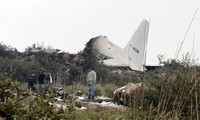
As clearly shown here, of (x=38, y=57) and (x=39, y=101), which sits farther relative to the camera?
(x=38, y=57)

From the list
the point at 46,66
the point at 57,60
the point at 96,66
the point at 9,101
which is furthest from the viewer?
the point at 57,60

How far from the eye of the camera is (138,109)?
549cm

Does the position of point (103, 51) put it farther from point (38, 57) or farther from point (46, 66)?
point (46, 66)

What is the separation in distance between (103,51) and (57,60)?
30.6ft

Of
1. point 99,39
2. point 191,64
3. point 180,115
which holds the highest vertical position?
point 99,39

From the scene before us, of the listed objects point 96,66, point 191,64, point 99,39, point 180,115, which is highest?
point 99,39

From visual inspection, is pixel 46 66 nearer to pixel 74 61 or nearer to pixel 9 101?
pixel 74 61

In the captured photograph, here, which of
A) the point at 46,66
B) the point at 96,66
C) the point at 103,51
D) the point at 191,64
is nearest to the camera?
the point at 191,64

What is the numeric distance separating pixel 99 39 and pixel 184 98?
41.4 m

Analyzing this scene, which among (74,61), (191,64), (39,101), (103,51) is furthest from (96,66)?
(39,101)

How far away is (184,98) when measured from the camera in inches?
225

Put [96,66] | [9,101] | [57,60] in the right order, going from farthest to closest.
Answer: [57,60] → [96,66] → [9,101]

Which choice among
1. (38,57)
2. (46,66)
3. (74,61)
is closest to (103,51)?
(74,61)

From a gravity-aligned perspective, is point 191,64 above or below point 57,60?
below
